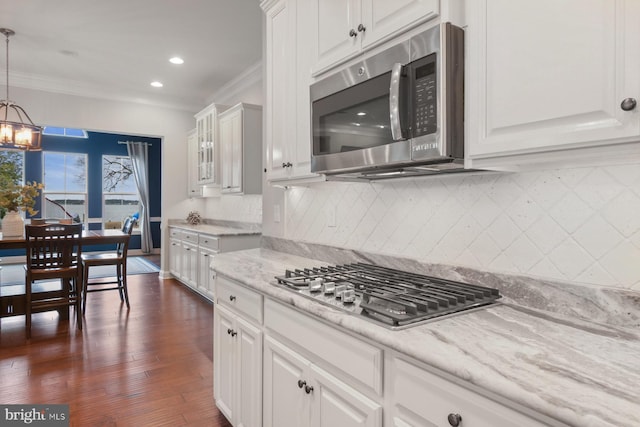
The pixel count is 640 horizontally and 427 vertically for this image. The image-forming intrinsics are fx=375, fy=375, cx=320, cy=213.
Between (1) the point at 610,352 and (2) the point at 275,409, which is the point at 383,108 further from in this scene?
(2) the point at 275,409

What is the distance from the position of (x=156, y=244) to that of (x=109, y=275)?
114 inches

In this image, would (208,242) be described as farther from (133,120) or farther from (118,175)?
(118,175)

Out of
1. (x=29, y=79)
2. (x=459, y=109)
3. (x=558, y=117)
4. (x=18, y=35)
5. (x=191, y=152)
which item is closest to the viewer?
(x=558, y=117)

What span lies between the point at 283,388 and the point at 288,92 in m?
1.53

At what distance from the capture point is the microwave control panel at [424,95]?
1224 mm

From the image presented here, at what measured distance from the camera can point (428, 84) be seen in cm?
124

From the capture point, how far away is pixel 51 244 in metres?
3.61

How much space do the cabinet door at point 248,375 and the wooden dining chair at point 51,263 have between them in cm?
265

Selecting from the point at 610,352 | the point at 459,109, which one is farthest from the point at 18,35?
the point at 610,352

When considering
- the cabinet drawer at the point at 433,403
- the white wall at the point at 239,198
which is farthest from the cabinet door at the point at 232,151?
the cabinet drawer at the point at 433,403

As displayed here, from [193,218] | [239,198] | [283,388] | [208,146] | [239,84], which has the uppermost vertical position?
[239,84]

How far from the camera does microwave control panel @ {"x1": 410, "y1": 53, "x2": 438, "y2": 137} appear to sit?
1.22 meters

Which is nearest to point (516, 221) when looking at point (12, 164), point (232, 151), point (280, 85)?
point (280, 85)

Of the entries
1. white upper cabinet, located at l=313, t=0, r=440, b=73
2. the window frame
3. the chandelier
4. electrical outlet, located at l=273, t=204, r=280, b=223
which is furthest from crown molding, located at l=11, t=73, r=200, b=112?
white upper cabinet, located at l=313, t=0, r=440, b=73
